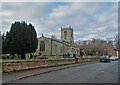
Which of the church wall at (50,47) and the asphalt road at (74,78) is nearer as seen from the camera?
the asphalt road at (74,78)

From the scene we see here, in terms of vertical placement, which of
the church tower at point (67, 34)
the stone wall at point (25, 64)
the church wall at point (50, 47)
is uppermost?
the church tower at point (67, 34)

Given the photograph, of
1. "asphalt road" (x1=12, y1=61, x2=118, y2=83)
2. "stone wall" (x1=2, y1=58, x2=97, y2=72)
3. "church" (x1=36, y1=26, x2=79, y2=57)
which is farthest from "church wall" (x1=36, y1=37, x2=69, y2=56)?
"asphalt road" (x1=12, y1=61, x2=118, y2=83)

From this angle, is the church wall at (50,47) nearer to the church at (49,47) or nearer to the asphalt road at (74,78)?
the church at (49,47)

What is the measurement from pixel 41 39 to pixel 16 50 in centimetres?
3486

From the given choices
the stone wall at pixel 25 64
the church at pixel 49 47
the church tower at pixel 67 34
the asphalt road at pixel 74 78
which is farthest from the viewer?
the church tower at pixel 67 34

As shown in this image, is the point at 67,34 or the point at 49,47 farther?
the point at 67,34

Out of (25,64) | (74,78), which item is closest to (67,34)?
(25,64)

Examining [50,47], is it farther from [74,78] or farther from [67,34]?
[74,78]

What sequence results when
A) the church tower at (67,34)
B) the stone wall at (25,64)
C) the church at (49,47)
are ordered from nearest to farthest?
the stone wall at (25,64), the church at (49,47), the church tower at (67,34)

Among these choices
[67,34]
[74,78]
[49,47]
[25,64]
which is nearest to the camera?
[74,78]

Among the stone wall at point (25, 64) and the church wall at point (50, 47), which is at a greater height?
the church wall at point (50, 47)

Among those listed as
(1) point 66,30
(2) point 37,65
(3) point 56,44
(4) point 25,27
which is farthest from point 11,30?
(1) point 66,30

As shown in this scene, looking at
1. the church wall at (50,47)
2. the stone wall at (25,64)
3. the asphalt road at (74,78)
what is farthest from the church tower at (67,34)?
the asphalt road at (74,78)

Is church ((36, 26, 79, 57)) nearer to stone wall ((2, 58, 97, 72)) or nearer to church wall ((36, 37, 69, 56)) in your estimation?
church wall ((36, 37, 69, 56))
